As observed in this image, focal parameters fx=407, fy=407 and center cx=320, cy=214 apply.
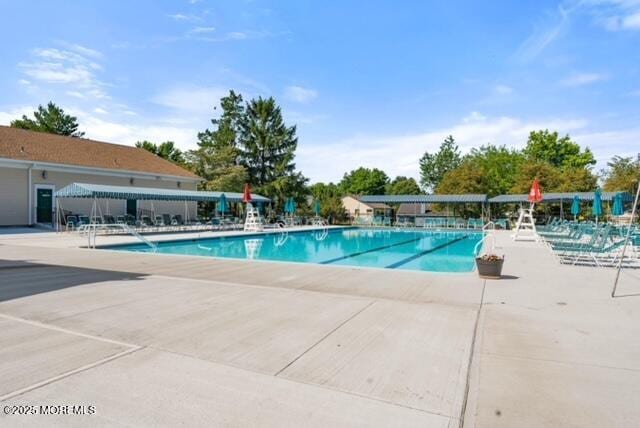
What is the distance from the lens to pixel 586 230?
1441cm

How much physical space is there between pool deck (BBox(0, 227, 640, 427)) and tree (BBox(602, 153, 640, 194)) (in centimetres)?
3233

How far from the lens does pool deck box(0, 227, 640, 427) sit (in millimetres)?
2537

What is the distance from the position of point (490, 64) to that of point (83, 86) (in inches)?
779

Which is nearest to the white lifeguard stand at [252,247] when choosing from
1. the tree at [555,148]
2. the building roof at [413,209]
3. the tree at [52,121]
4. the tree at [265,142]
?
the tree at [265,142]

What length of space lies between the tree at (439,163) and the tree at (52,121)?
155 ft

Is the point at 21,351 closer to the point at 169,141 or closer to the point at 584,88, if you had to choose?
the point at 584,88

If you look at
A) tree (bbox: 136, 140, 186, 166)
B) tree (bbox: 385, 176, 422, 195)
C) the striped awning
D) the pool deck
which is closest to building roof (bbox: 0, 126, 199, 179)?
the striped awning

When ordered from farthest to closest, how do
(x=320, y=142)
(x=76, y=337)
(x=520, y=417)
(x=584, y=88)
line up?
1. (x=320, y=142)
2. (x=584, y=88)
3. (x=76, y=337)
4. (x=520, y=417)

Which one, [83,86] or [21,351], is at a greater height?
[83,86]

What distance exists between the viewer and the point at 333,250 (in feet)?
56.3

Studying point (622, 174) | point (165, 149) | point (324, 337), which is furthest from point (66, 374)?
point (622, 174)

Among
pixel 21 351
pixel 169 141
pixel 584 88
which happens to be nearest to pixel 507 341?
pixel 21 351

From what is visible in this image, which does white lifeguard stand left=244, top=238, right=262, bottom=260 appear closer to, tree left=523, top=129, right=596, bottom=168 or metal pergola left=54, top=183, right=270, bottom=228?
metal pergola left=54, top=183, right=270, bottom=228

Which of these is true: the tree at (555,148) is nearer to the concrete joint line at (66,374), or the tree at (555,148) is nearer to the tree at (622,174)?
the tree at (622,174)
